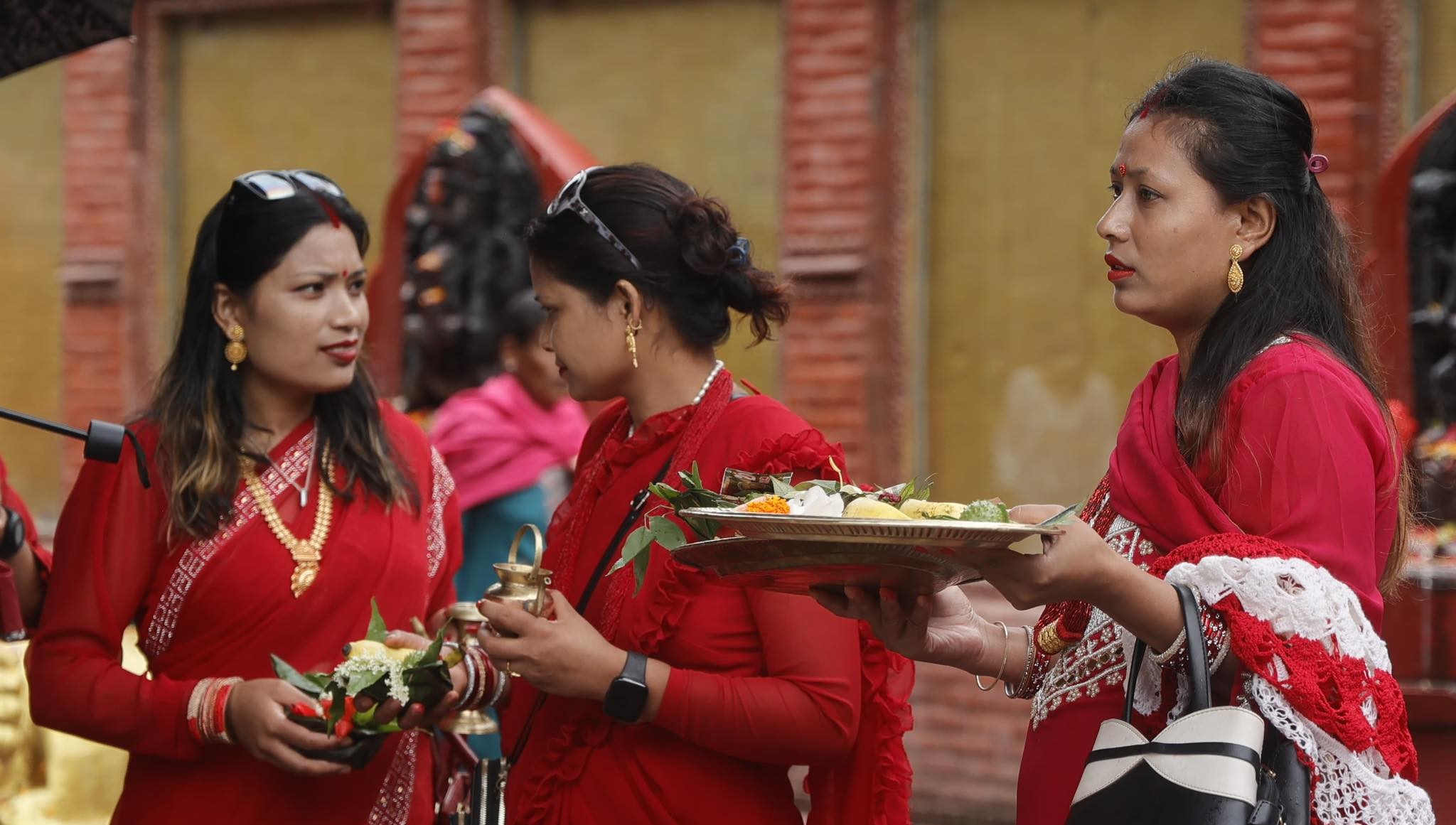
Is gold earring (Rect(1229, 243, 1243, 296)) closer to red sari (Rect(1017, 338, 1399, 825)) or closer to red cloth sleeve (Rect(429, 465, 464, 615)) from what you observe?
red sari (Rect(1017, 338, 1399, 825))

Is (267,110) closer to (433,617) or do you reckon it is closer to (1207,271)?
(433,617)

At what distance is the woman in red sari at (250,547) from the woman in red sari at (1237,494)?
4.03ft

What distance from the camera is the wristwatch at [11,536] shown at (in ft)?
10.9

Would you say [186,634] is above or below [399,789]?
above

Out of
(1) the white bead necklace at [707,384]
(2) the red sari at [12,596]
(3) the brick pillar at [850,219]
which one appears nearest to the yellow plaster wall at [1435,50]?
(3) the brick pillar at [850,219]

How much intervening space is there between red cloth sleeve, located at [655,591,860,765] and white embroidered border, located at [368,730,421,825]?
800 mm

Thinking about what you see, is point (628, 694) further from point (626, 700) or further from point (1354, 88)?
point (1354, 88)

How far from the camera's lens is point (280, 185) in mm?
3453

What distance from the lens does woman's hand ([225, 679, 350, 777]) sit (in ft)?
9.91

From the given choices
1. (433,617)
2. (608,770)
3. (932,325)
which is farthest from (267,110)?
(608,770)

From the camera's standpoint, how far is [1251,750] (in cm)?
204

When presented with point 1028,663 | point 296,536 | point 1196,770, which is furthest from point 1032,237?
point 1196,770

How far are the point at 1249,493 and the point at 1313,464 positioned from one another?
9 centimetres

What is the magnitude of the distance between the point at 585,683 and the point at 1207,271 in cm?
119
